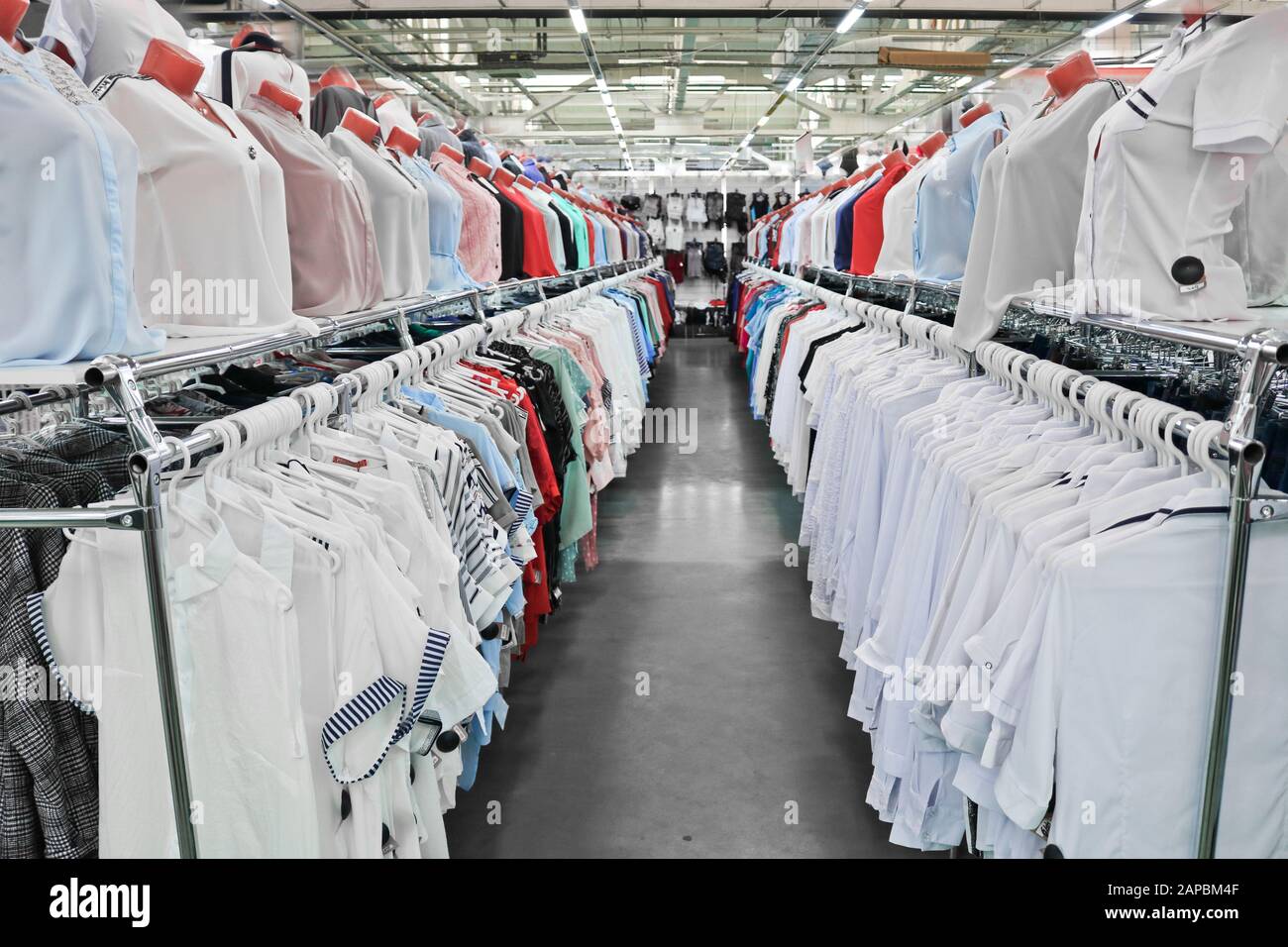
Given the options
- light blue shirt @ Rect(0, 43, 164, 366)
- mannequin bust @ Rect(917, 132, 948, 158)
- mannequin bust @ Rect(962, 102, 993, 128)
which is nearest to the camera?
light blue shirt @ Rect(0, 43, 164, 366)

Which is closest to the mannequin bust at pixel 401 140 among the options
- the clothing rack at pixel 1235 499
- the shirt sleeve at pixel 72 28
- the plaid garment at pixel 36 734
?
the shirt sleeve at pixel 72 28

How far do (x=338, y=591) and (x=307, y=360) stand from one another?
142 centimetres

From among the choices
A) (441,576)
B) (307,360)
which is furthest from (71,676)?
(307,360)

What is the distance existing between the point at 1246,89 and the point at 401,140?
123 inches

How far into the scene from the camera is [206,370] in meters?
2.77

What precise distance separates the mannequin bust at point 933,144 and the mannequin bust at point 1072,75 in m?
1.92

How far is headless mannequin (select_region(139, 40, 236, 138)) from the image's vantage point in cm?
244

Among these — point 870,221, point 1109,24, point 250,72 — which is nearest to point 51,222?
point 250,72

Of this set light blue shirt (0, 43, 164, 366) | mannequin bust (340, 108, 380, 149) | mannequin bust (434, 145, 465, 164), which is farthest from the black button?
mannequin bust (434, 145, 465, 164)

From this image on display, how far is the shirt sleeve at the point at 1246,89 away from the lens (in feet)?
7.11

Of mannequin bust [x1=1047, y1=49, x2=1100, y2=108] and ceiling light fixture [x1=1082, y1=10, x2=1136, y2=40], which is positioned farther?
ceiling light fixture [x1=1082, y1=10, x2=1136, y2=40]

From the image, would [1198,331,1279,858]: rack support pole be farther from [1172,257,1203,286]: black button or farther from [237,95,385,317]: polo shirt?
[237,95,385,317]: polo shirt

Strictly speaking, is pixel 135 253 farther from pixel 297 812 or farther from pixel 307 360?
pixel 297 812
